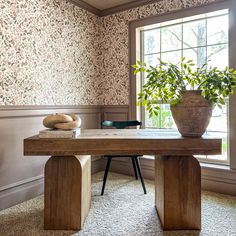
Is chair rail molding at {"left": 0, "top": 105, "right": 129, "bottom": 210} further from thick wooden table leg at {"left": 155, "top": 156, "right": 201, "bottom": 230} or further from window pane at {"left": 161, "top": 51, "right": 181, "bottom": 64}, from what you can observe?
window pane at {"left": 161, "top": 51, "right": 181, "bottom": 64}

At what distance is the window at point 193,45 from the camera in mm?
2580

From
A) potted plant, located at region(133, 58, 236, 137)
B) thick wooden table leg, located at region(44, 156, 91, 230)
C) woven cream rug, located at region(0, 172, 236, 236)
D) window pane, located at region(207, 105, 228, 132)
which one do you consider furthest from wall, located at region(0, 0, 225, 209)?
potted plant, located at region(133, 58, 236, 137)

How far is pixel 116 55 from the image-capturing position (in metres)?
3.26

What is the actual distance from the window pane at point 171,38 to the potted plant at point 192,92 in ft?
4.90

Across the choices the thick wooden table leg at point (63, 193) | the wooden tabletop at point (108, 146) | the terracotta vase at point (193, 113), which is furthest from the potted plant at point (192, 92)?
the thick wooden table leg at point (63, 193)

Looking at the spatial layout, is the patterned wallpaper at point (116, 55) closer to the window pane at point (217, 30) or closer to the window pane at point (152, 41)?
the window pane at point (152, 41)

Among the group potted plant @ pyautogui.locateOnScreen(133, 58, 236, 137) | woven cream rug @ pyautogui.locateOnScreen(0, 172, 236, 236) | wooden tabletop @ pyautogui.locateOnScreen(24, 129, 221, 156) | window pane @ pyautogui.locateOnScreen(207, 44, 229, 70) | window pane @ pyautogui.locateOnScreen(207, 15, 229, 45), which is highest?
window pane @ pyautogui.locateOnScreen(207, 15, 229, 45)

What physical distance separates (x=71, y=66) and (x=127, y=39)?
36.3 inches

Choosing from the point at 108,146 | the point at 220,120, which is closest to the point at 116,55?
the point at 220,120

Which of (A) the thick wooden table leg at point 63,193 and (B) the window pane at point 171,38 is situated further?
(B) the window pane at point 171,38

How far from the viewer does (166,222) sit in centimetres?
167

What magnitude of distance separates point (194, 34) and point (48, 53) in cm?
184

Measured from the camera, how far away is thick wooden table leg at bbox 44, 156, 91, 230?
5.50ft

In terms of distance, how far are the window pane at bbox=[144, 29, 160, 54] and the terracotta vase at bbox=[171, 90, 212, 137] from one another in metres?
1.74
